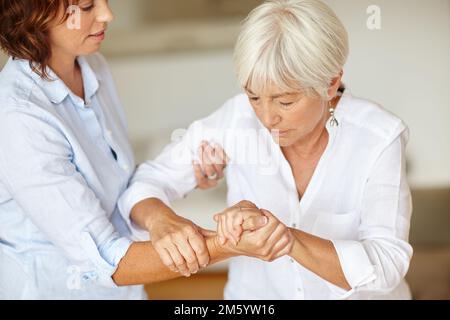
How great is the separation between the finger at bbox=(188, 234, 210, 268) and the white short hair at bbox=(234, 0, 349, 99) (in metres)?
0.35

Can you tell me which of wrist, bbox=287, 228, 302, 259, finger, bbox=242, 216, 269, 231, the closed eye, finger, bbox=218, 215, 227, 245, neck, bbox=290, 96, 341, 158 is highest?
the closed eye

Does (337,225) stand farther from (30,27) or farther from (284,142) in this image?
(30,27)

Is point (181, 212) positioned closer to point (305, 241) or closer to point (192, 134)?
point (192, 134)

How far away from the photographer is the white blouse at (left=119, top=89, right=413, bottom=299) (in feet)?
4.68

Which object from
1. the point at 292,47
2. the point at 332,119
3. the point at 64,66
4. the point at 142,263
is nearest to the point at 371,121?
the point at 332,119

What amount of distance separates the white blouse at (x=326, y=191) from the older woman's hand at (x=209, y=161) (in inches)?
0.6

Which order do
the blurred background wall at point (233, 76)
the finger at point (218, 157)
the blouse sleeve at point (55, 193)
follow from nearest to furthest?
1. the blouse sleeve at point (55, 193)
2. the finger at point (218, 157)
3. the blurred background wall at point (233, 76)

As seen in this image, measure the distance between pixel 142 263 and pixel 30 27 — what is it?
1.84 feet

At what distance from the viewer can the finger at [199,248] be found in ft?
4.72

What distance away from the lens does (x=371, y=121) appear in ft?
5.12

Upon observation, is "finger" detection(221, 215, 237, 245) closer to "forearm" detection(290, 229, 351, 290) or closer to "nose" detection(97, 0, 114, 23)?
"forearm" detection(290, 229, 351, 290)

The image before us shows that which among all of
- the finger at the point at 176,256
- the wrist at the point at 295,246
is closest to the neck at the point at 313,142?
the wrist at the point at 295,246

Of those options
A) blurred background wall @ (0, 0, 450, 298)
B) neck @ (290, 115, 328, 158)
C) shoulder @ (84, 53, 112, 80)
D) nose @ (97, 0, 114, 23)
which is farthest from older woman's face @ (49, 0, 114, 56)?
blurred background wall @ (0, 0, 450, 298)

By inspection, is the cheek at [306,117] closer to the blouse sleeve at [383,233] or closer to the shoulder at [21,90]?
the blouse sleeve at [383,233]
